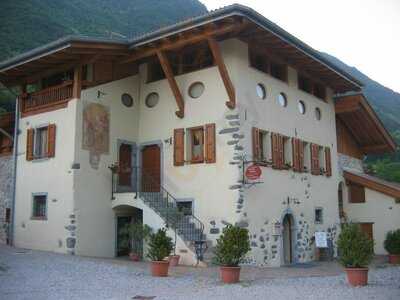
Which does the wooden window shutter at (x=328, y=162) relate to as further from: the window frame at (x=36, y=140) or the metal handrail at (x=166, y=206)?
the window frame at (x=36, y=140)

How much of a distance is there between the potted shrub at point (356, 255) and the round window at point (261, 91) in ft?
21.4

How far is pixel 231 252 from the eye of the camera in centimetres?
1045

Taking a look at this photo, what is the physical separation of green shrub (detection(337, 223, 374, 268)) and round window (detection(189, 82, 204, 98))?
276 inches

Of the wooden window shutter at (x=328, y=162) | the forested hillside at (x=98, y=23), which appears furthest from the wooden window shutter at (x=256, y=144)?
the forested hillside at (x=98, y=23)

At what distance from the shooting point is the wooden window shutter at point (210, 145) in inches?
575

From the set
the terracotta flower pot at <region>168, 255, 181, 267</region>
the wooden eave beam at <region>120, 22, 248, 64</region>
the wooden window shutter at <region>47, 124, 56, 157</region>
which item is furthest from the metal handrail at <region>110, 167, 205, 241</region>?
the wooden eave beam at <region>120, 22, 248, 64</region>

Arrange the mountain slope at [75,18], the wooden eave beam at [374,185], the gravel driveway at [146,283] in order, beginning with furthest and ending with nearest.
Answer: the mountain slope at [75,18] < the wooden eave beam at [374,185] < the gravel driveway at [146,283]

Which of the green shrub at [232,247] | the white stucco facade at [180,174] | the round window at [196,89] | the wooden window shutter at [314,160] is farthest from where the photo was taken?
A: the wooden window shutter at [314,160]

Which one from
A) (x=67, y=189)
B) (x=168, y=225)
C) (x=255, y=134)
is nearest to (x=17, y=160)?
(x=67, y=189)

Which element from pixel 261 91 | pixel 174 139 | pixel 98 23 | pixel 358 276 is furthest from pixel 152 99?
pixel 98 23

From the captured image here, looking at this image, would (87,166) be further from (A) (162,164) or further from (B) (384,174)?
(B) (384,174)

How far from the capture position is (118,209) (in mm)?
15922

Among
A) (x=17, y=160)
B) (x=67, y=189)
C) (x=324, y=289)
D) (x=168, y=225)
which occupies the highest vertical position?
(x=17, y=160)

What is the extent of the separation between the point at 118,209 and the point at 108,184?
0.91 m
